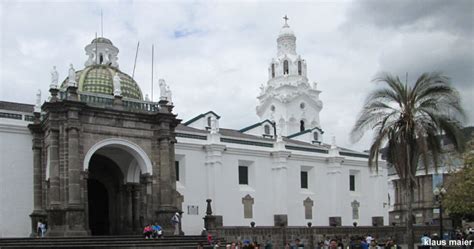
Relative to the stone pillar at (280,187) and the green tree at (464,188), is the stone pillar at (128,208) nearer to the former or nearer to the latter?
the stone pillar at (280,187)

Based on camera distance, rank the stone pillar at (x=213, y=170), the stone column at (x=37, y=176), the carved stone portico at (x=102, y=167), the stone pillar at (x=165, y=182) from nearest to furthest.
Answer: the carved stone portico at (x=102, y=167) → the stone pillar at (x=165, y=182) → the stone column at (x=37, y=176) → the stone pillar at (x=213, y=170)

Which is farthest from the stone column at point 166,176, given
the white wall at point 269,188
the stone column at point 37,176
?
the white wall at point 269,188

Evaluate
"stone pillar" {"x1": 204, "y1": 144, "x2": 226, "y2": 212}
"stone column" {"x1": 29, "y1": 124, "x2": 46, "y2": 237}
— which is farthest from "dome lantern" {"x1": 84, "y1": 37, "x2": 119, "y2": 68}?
"stone pillar" {"x1": 204, "y1": 144, "x2": 226, "y2": 212}

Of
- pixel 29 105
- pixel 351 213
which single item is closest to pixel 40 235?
pixel 29 105

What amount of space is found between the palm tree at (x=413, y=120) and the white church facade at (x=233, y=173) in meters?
12.5

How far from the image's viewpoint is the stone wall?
33.4 m

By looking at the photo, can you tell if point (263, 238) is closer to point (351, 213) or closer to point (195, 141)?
point (195, 141)

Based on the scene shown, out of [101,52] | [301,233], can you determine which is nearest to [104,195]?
[101,52]

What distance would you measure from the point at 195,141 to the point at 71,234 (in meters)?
13.0

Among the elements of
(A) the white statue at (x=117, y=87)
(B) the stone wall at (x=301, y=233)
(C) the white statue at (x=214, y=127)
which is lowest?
(B) the stone wall at (x=301, y=233)

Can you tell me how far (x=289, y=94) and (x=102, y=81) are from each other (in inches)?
1196

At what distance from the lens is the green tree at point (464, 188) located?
31250 millimetres

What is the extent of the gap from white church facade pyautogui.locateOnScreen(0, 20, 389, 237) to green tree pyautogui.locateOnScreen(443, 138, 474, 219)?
285 inches

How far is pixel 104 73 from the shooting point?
33.7 meters
